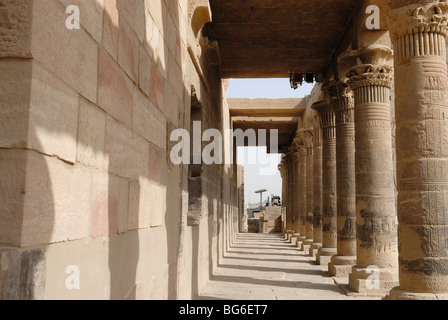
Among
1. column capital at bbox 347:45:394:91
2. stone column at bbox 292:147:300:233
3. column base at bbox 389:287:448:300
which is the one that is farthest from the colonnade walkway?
stone column at bbox 292:147:300:233

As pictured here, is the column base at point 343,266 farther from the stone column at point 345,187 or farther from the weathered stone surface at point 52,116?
the weathered stone surface at point 52,116

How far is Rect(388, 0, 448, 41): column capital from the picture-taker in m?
5.86

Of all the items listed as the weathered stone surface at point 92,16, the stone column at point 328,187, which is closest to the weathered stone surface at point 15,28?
the weathered stone surface at point 92,16

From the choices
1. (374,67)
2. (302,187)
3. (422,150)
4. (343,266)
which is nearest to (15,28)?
(422,150)

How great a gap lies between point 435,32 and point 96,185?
530cm

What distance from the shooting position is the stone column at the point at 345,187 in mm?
10500

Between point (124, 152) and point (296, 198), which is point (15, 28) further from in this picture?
point (296, 198)

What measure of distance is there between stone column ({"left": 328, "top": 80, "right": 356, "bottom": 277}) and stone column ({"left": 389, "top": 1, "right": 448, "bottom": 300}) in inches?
185

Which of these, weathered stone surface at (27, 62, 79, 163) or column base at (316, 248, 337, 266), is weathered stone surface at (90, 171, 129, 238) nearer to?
weathered stone surface at (27, 62, 79, 163)

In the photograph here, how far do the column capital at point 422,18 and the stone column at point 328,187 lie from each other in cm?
696

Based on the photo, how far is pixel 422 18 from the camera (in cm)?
586

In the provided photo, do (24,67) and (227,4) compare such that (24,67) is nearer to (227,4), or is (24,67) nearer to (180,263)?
(180,263)

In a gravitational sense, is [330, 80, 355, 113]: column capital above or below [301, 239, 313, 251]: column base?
above

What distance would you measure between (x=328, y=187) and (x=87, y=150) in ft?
36.6
